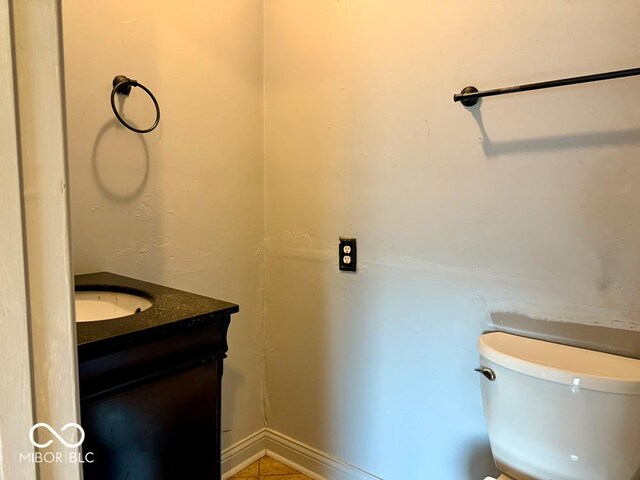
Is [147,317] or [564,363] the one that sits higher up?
[147,317]

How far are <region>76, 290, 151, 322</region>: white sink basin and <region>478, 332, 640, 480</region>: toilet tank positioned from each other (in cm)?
91

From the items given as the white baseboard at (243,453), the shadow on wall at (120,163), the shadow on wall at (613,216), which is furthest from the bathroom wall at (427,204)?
the shadow on wall at (120,163)

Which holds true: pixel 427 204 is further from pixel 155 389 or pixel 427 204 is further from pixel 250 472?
pixel 250 472

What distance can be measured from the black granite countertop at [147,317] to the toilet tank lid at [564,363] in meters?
0.67

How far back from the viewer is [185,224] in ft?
4.87

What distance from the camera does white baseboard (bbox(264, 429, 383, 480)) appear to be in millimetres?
1593

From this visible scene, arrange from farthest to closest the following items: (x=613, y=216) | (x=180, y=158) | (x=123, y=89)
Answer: (x=180, y=158) < (x=123, y=89) < (x=613, y=216)

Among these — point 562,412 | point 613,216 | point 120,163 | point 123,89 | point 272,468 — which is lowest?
point 272,468

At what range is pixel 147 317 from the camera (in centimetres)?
82

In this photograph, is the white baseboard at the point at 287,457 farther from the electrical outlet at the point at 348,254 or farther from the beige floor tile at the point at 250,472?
the electrical outlet at the point at 348,254

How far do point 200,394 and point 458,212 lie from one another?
0.87 m

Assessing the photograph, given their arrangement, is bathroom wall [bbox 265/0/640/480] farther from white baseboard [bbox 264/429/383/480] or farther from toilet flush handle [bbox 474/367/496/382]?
toilet flush handle [bbox 474/367/496/382]

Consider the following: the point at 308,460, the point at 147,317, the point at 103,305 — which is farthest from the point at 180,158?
the point at 308,460

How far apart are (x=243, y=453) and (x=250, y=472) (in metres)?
0.08
